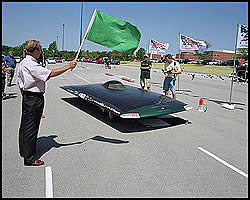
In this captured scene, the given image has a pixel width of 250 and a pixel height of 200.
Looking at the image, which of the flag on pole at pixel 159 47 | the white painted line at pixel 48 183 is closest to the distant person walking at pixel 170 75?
the white painted line at pixel 48 183

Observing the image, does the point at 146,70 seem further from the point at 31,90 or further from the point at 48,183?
the point at 48,183

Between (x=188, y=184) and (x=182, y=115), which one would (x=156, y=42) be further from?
(x=188, y=184)

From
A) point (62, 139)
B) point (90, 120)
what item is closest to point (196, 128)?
point (90, 120)

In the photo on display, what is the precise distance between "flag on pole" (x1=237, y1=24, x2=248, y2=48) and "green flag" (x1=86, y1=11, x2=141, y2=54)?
4.96 meters

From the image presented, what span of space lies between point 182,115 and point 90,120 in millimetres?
2858

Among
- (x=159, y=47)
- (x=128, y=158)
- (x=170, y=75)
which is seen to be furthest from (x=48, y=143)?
(x=159, y=47)

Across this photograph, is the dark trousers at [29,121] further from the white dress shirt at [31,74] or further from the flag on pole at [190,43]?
the flag on pole at [190,43]

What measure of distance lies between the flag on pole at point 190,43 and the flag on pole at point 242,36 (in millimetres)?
3508

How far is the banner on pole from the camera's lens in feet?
28.1

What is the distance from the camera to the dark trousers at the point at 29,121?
3.70m

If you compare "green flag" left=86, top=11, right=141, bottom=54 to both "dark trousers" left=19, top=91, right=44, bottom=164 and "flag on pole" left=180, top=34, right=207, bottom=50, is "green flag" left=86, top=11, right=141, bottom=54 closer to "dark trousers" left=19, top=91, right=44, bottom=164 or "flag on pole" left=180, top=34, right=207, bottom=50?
"dark trousers" left=19, top=91, right=44, bottom=164

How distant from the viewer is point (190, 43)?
1234 cm

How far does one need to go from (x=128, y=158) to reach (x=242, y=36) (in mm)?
6958

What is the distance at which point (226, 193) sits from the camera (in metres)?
3.26
